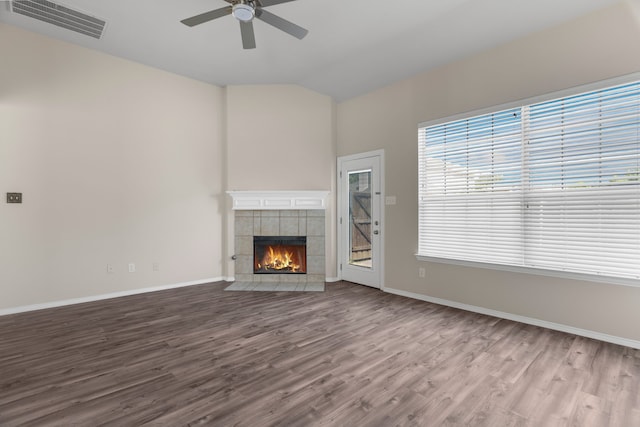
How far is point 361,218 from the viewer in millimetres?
5105

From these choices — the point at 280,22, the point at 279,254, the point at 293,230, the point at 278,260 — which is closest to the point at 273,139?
the point at 293,230

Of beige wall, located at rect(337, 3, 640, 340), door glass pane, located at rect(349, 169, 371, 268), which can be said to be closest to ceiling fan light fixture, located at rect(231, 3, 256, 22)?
beige wall, located at rect(337, 3, 640, 340)

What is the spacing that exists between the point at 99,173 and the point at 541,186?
550cm

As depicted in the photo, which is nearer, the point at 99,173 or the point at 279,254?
the point at 99,173

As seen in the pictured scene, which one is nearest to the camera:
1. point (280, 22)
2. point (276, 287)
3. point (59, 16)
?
point (280, 22)

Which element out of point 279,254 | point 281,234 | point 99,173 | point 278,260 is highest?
point 99,173

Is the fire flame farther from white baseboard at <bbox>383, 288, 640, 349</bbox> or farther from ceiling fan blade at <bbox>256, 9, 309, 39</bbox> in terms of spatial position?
ceiling fan blade at <bbox>256, 9, 309, 39</bbox>

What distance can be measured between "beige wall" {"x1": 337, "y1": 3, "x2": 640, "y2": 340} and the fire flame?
1664 mm

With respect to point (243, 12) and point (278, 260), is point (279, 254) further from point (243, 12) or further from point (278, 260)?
point (243, 12)

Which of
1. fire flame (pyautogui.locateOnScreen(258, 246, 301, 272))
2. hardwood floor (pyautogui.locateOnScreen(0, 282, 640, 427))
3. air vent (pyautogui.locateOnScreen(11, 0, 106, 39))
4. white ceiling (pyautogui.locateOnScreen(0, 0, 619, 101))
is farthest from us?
fire flame (pyautogui.locateOnScreen(258, 246, 301, 272))

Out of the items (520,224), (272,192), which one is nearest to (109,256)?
(272,192)

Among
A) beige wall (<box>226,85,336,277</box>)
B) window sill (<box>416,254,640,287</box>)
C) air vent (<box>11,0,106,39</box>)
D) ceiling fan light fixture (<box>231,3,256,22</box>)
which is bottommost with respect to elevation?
window sill (<box>416,254,640,287</box>)

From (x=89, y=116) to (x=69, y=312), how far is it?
2.54m

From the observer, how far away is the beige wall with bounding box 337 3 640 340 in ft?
9.23
